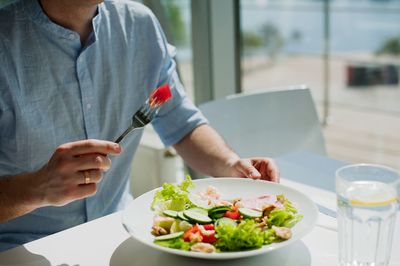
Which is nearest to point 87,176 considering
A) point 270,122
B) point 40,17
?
point 40,17

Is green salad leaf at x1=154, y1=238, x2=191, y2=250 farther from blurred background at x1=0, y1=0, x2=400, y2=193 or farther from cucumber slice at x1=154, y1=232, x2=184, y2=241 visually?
blurred background at x1=0, y1=0, x2=400, y2=193

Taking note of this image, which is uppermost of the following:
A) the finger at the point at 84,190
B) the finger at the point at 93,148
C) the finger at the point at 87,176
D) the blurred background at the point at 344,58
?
the finger at the point at 93,148

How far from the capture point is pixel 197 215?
0.92 m

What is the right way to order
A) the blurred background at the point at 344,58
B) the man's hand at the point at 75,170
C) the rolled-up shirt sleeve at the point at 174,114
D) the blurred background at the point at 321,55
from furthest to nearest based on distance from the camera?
the blurred background at the point at 344,58 < the blurred background at the point at 321,55 < the rolled-up shirt sleeve at the point at 174,114 < the man's hand at the point at 75,170

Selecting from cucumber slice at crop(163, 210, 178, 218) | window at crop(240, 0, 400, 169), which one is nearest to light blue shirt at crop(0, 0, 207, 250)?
cucumber slice at crop(163, 210, 178, 218)

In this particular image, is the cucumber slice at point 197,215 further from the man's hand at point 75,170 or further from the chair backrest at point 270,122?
the chair backrest at point 270,122

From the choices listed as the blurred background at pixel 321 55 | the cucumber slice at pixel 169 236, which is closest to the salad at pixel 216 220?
the cucumber slice at pixel 169 236

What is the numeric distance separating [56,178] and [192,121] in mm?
580

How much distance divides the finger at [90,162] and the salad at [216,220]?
132 millimetres

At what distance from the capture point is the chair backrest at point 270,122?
169 cm

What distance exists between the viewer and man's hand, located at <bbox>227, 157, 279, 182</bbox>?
1.13 metres

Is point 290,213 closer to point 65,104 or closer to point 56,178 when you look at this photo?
point 56,178

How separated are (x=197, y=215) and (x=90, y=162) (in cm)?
20

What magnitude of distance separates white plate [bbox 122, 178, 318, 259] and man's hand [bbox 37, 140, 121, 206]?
9 cm
